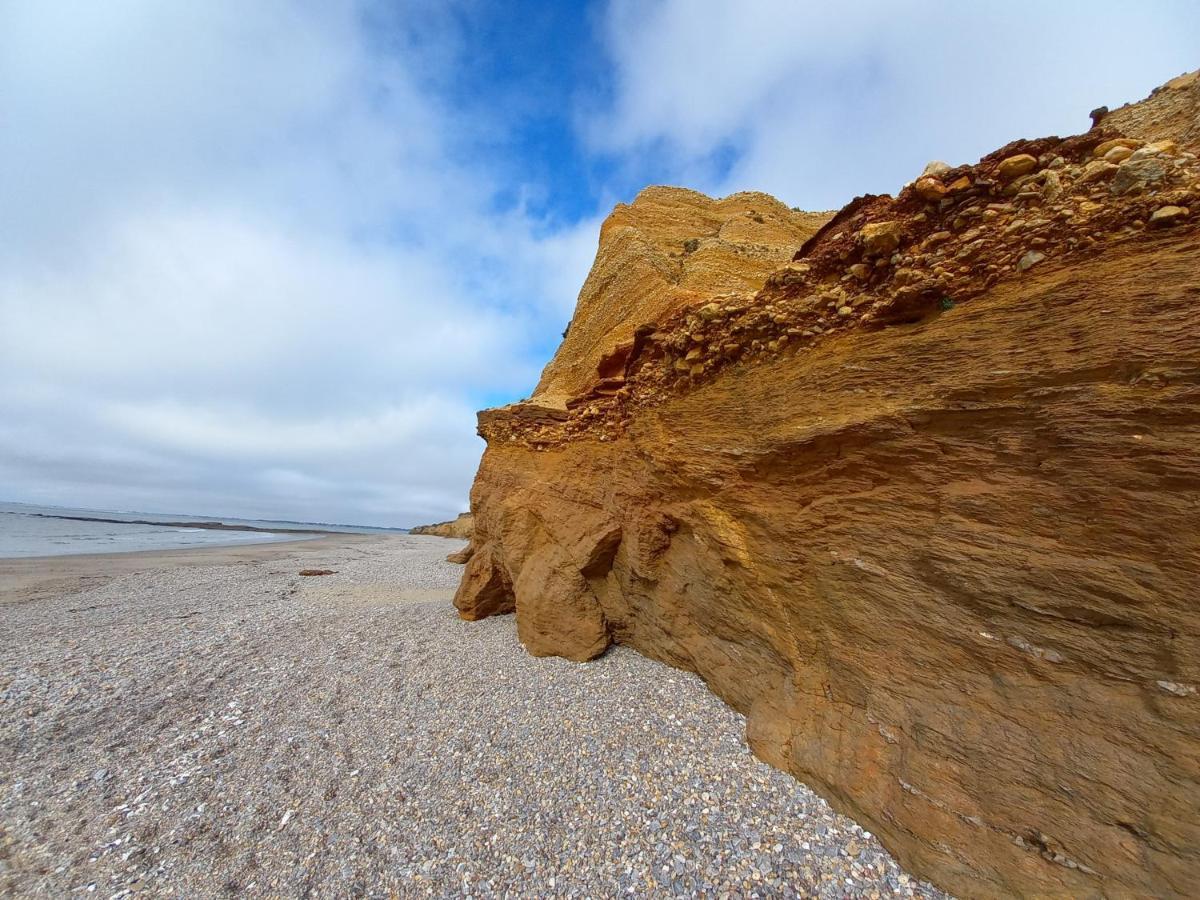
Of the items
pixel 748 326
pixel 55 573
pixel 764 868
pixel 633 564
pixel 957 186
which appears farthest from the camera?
pixel 55 573

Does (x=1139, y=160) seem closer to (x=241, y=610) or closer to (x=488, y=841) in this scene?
(x=488, y=841)

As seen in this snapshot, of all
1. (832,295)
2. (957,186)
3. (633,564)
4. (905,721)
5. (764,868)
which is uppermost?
(957,186)

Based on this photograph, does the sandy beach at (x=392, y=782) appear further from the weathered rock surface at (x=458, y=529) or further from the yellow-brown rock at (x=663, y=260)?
the weathered rock surface at (x=458, y=529)

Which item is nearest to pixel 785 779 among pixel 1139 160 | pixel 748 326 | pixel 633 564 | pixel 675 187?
pixel 633 564

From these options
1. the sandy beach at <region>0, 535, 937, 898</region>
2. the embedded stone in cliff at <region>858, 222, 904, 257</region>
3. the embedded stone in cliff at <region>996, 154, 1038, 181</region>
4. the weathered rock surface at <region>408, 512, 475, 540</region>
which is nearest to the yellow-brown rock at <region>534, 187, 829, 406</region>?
the embedded stone in cliff at <region>858, 222, 904, 257</region>

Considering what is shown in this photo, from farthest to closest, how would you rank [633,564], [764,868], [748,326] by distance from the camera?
1. [633,564]
2. [748,326]
3. [764,868]

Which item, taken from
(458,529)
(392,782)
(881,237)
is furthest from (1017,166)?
(458,529)

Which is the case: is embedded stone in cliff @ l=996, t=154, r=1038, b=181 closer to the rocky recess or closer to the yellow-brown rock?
the rocky recess

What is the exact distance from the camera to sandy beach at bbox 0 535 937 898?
10.7ft

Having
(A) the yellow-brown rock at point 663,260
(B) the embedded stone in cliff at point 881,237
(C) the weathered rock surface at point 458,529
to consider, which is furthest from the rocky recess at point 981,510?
(C) the weathered rock surface at point 458,529

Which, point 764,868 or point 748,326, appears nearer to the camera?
point 764,868

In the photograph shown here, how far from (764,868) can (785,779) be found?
0.91m

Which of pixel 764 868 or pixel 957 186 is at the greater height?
pixel 957 186

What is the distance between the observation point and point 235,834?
3711mm
